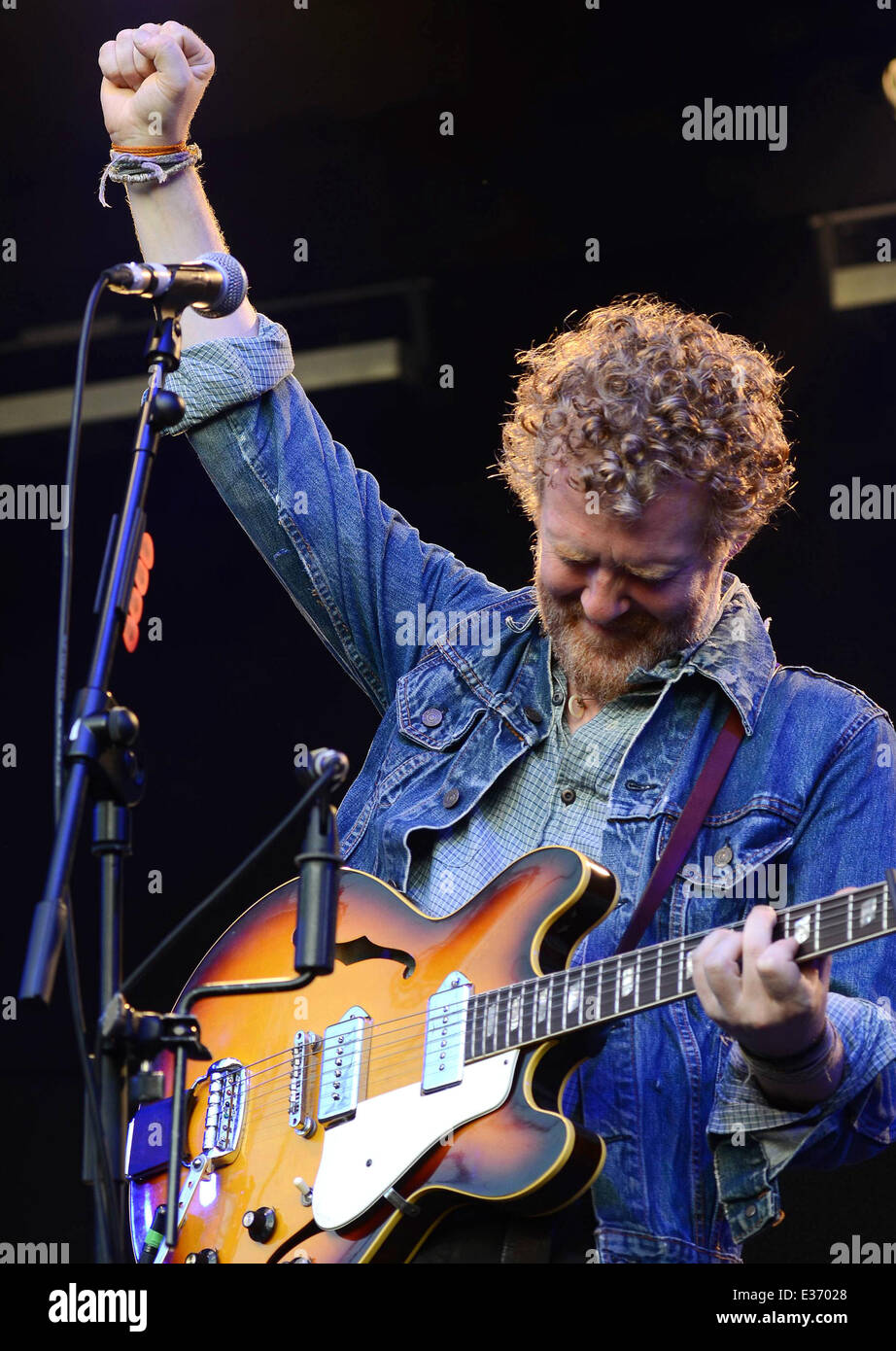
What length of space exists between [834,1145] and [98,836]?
3.86 feet

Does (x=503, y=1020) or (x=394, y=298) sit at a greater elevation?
(x=394, y=298)

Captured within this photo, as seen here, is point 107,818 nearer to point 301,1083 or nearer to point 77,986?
point 77,986

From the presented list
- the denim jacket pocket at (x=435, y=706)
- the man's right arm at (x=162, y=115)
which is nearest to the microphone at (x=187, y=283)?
the man's right arm at (x=162, y=115)

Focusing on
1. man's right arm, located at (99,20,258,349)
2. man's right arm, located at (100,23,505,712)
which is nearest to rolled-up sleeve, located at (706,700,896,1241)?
man's right arm, located at (100,23,505,712)

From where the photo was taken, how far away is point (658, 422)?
8.39ft

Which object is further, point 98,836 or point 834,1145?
point 834,1145

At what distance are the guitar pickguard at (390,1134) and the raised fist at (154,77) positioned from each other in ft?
5.14

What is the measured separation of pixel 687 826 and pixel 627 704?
28cm

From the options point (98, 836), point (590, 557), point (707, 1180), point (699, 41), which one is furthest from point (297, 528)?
point (699, 41)

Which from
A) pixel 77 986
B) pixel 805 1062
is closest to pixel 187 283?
pixel 77 986

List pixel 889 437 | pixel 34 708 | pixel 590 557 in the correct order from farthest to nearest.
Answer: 1. pixel 34 708
2. pixel 889 437
3. pixel 590 557

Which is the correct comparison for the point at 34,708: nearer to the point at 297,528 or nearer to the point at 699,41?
the point at 297,528

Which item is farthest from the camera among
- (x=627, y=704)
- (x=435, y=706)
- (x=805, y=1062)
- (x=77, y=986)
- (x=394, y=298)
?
(x=394, y=298)

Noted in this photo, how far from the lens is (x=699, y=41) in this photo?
3439 mm
